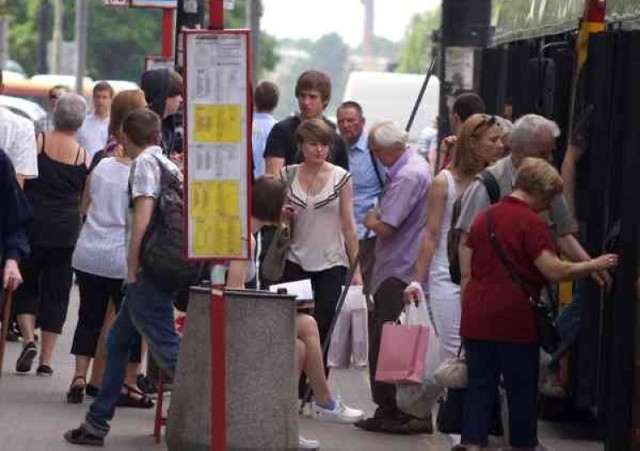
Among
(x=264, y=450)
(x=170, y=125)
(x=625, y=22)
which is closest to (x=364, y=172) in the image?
(x=170, y=125)

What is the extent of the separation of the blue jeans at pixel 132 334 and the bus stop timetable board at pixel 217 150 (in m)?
2.00

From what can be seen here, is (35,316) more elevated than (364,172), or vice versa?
(364,172)

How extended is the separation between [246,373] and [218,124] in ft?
4.81

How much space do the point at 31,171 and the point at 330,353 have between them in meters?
2.17

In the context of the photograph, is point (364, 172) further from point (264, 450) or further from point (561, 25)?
point (264, 450)

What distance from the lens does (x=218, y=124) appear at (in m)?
8.05

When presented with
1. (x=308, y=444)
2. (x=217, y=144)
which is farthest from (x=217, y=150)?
(x=308, y=444)

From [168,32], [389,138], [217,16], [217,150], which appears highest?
[217,16]

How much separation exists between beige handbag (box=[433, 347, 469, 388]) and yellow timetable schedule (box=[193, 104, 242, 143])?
2393 mm

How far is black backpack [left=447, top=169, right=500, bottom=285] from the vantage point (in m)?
10.0

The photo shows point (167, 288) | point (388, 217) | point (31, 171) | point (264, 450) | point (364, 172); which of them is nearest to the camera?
point (264, 450)

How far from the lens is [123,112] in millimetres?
11898

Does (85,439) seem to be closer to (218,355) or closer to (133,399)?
(133,399)

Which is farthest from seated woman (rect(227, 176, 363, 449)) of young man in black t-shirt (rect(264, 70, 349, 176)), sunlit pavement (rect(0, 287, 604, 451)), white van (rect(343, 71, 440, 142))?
white van (rect(343, 71, 440, 142))
